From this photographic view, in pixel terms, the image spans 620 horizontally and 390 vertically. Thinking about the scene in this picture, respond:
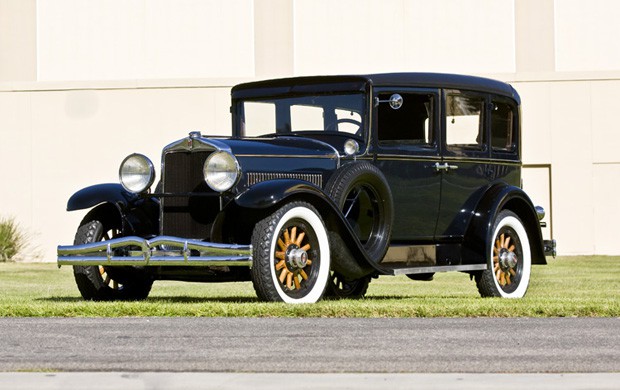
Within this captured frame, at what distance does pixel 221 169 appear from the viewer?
10203mm

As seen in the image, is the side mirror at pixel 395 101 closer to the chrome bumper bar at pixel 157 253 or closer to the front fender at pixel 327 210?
the front fender at pixel 327 210

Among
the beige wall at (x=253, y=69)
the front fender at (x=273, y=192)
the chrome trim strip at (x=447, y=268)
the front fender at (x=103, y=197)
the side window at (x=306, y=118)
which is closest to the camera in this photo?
the front fender at (x=273, y=192)

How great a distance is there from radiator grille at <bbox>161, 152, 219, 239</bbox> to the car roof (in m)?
1.65

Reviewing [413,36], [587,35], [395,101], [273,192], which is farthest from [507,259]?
[587,35]

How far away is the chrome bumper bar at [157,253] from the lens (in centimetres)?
978

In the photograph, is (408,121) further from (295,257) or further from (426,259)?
(295,257)

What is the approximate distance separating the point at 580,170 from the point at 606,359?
2372 cm

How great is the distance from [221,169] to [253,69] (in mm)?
20378

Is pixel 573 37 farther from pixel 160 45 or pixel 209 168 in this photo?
pixel 209 168

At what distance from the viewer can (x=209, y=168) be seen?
33.5ft

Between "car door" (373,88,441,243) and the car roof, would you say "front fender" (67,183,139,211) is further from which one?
"car door" (373,88,441,243)

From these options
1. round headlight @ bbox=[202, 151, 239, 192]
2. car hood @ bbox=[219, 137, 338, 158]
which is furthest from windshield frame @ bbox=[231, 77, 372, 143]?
round headlight @ bbox=[202, 151, 239, 192]

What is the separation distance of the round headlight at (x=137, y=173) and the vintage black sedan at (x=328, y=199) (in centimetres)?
1

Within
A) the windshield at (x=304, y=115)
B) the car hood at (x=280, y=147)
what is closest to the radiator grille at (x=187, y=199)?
the car hood at (x=280, y=147)
